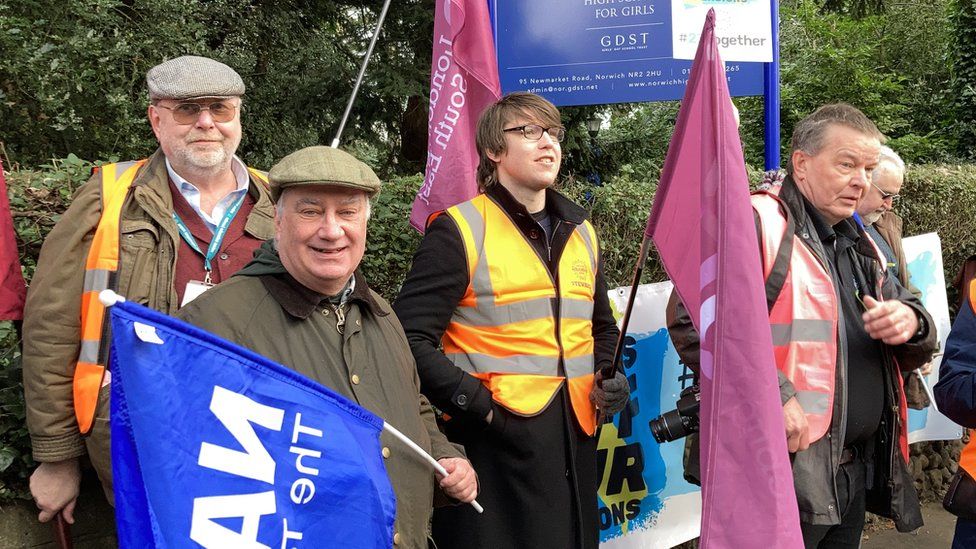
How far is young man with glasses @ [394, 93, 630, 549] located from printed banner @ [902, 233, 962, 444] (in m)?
3.46

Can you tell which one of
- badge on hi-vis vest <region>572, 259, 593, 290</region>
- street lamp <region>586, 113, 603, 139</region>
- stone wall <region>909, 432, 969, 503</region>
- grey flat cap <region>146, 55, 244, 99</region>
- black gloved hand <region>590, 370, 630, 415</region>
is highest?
street lamp <region>586, 113, 603, 139</region>

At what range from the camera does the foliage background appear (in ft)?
13.8

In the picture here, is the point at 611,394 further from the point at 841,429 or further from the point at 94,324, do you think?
the point at 94,324

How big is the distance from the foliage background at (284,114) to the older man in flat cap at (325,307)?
1.24 meters

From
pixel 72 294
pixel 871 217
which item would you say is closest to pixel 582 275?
pixel 72 294

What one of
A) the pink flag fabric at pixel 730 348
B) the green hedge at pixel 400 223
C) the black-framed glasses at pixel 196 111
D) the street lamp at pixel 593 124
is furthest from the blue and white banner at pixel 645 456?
the street lamp at pixel 593 124

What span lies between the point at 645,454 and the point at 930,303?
105 inches

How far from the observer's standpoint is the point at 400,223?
4.30 metres

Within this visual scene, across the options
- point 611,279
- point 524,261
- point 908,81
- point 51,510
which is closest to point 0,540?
point 51,510

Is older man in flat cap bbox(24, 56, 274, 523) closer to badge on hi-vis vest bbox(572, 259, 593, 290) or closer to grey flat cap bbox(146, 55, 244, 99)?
grey flat cap bbox(146, 55, 244, 99)

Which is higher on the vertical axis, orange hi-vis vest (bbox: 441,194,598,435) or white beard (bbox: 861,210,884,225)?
white beard (bbox: 861,210,884,225)

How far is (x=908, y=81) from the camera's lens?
23.4 m

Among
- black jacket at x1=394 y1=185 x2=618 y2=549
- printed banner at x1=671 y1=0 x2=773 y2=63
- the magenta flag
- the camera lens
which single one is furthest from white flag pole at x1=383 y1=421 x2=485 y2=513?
printed banner at x1=671 y1=0 x2=773 y2=63

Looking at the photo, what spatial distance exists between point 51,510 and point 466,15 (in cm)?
313
